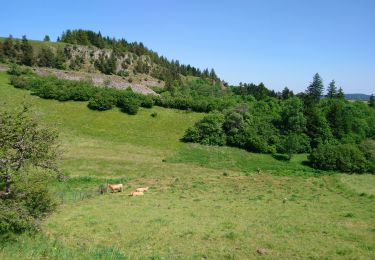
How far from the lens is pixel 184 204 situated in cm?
3005

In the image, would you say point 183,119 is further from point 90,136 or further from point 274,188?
point 274,188

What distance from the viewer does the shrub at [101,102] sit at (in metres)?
71.4

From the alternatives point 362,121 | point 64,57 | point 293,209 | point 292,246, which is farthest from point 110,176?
point 64,57

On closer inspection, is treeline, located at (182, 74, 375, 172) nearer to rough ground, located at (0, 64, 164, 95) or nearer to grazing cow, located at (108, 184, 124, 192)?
grazing cow, located at (108, 184, 124, 192)

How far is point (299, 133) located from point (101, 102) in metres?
38.1

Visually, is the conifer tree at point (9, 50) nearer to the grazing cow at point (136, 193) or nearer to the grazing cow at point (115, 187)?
the grazing cow at point (115, 187)

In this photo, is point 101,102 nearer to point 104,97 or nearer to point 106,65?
point 104,97

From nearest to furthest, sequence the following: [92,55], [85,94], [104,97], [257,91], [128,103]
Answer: [128,103] < [104,97] < [85,94] < [257,91] < [92,55]

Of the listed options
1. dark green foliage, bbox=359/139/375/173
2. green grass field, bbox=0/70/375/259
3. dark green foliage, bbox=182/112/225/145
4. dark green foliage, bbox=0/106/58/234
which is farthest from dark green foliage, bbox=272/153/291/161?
dark green foliage, bbox=0/106/58/234

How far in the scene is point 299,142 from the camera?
64.6m

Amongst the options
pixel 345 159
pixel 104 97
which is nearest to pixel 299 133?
pixel 345 159

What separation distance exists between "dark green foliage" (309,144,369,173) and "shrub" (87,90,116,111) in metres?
39.5

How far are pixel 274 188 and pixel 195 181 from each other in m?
8.91

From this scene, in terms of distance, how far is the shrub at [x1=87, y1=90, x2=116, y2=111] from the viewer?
71400mm
